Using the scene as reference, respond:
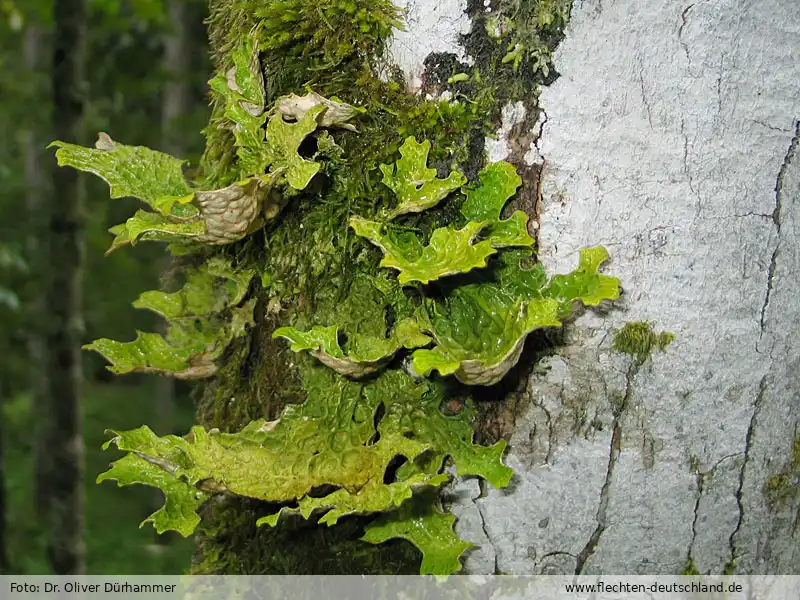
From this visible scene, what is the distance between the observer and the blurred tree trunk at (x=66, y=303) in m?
3.89

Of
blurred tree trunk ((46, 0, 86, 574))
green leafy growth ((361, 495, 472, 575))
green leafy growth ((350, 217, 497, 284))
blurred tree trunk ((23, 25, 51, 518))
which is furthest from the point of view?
blurred tree trunk ((23, 25, 51, 518))

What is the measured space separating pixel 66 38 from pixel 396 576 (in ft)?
11.9

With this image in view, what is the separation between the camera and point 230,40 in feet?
5.29

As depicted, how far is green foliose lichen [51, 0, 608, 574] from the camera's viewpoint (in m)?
1.30

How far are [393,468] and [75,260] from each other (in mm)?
3324

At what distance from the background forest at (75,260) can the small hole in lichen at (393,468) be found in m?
0.89

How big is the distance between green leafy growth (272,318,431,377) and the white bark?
0.29m

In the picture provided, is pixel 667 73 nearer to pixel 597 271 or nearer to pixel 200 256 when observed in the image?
pixel 597 271

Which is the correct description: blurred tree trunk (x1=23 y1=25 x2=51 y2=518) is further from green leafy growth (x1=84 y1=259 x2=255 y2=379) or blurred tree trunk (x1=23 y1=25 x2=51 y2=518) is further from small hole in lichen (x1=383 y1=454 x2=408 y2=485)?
small hole in lichen (x1=383 y1=454 x2=408 y2=485)

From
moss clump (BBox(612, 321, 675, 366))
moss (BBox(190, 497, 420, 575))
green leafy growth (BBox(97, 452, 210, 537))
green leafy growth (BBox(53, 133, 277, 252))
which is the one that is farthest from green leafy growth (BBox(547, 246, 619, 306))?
green leafy growth (BBox(97, 452, 210, 537))

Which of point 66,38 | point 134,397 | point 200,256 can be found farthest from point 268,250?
point 134,397

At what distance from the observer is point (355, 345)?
1.39 metres

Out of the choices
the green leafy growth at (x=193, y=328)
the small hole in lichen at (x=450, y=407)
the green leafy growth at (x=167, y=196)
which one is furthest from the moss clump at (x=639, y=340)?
the green leafy growth at (x=193, y=328)

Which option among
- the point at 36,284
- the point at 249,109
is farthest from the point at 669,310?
the point at 36,284
